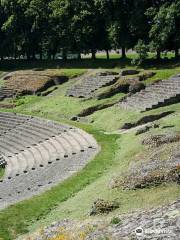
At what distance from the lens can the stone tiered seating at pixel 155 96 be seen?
4503 centimetres

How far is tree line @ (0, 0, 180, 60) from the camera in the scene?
61.7 metres

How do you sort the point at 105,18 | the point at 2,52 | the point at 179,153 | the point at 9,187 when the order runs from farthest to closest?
the point at 2,52
the point at 105,18
the point at 9,187
the point at 179,153

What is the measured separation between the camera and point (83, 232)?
55.8ft

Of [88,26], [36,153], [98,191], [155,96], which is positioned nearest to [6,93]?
[88,26]

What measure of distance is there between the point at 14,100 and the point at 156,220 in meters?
47.8

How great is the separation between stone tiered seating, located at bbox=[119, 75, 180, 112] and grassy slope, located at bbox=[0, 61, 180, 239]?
4.95 feet

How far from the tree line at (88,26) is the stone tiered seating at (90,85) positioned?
6.45 metres

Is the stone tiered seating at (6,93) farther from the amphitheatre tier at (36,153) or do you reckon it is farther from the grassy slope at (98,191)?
the grassy slope at (98,191)

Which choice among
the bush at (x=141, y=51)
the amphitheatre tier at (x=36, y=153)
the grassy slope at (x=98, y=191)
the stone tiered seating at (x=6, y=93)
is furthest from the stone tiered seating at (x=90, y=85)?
the grassy slope at (x=98, y=191)

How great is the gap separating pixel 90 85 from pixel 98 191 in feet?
114

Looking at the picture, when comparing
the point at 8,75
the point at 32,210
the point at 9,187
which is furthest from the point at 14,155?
the point at 8,75

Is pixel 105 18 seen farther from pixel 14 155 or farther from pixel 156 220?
pixel 156 220

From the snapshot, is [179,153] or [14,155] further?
[14,155]

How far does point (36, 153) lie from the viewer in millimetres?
39250
